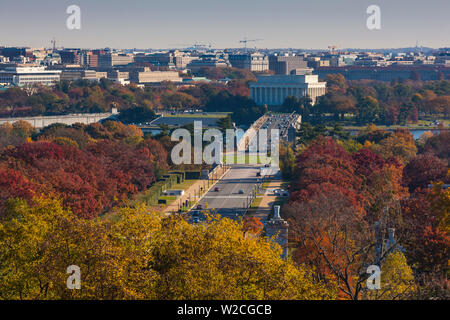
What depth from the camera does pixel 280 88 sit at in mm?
144000

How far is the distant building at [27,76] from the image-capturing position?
168 m

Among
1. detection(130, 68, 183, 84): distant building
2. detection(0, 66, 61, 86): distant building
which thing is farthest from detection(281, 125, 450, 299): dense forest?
detection(130, 68, 183, 84): distant building

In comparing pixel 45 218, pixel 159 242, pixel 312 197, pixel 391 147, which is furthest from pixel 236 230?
pixel 391 147

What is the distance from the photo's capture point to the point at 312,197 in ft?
144

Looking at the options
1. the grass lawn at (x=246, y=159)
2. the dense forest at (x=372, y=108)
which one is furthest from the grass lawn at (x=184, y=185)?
the dense forest at (x=372, y=108)

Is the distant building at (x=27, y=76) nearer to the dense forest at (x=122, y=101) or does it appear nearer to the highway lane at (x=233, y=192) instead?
the dense forest at (x=122, y=101)

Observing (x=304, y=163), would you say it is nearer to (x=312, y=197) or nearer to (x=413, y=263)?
(x=312, y=197)

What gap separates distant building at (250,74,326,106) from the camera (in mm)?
142125

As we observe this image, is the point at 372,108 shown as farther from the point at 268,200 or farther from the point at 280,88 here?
the point at 268,200

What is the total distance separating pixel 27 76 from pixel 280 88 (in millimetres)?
58061

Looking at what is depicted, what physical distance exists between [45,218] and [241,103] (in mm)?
103154

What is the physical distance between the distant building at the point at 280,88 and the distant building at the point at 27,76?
46263mm

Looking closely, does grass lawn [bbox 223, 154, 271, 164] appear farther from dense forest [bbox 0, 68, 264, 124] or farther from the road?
dense forest [bbox 0, 68, 264, 124]

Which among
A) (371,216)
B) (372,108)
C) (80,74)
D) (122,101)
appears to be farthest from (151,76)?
(371,216)
